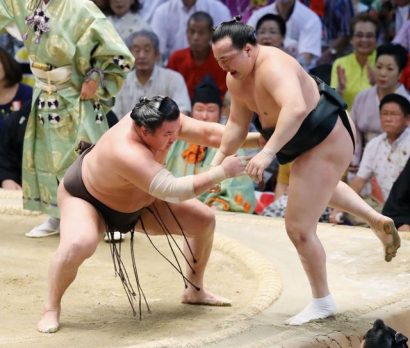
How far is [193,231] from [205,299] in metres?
0.28

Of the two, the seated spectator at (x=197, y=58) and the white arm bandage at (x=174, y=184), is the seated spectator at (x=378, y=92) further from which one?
the white arm bandage at (x=174, y=184)

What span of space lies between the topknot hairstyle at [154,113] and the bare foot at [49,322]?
0.66 m

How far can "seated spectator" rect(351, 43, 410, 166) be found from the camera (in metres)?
5.76

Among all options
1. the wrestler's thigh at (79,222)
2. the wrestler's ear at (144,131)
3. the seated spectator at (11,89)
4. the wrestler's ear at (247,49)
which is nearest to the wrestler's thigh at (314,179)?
the wrestler's ear at (247,49)

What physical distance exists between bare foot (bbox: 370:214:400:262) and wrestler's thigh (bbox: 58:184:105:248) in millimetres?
911

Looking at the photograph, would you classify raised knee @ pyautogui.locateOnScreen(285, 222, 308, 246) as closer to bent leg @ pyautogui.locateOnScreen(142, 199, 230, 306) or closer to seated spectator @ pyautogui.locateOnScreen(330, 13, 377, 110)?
bent leg @ pyautogui.locateOnScreen(142, 199, 230, 306)

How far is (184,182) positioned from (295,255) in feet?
4.22

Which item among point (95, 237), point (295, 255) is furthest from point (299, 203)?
point (295, 255)

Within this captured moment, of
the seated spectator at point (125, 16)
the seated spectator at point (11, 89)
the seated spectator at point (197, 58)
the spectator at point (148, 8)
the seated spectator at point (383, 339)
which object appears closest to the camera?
the seated spectator at point (383, 339)

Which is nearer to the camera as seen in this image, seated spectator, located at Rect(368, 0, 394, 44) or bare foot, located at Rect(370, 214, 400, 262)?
bare foot, located at Rect(370, 214, 400, 262)

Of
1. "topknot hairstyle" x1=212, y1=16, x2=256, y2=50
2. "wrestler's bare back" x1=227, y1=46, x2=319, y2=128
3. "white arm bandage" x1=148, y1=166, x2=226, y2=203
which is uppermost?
"topknot hairstyle" x1=212, y1=16, x2=256, y2=50

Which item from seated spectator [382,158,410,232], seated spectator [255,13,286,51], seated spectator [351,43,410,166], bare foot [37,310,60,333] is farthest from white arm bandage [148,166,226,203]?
seated spectator [255,13,286,51]

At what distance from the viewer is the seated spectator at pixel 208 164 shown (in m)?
5.42

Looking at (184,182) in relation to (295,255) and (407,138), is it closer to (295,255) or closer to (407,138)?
(295,255)
